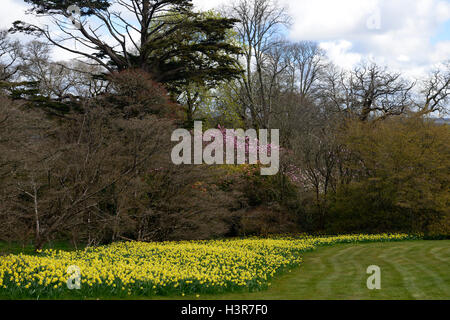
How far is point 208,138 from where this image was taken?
64.7 ft

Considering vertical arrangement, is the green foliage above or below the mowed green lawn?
above

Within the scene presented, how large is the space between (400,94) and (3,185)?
110 ft

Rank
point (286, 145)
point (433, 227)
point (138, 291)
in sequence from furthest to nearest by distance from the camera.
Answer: point (286, 145) → point (433, 227) → point (138, 291)

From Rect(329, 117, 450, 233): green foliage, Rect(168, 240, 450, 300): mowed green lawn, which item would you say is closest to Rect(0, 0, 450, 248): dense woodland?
Rect(329, 117, 450, 233): green foliage

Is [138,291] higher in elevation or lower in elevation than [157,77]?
lower

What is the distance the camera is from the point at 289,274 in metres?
10.5

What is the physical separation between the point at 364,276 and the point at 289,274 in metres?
1.78

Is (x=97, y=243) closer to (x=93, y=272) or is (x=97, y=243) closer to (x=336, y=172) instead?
(x=93, y=272)

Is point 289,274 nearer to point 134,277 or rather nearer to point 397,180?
point 134,277

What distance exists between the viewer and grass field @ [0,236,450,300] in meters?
7.53

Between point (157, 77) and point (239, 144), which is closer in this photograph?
point (239, 144)

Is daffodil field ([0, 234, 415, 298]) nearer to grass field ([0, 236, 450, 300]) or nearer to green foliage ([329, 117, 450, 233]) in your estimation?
grass field ([0, 236, 450, 300])

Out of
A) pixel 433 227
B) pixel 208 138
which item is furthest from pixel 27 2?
pixel 433 227

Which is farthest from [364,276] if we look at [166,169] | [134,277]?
[166,169]
